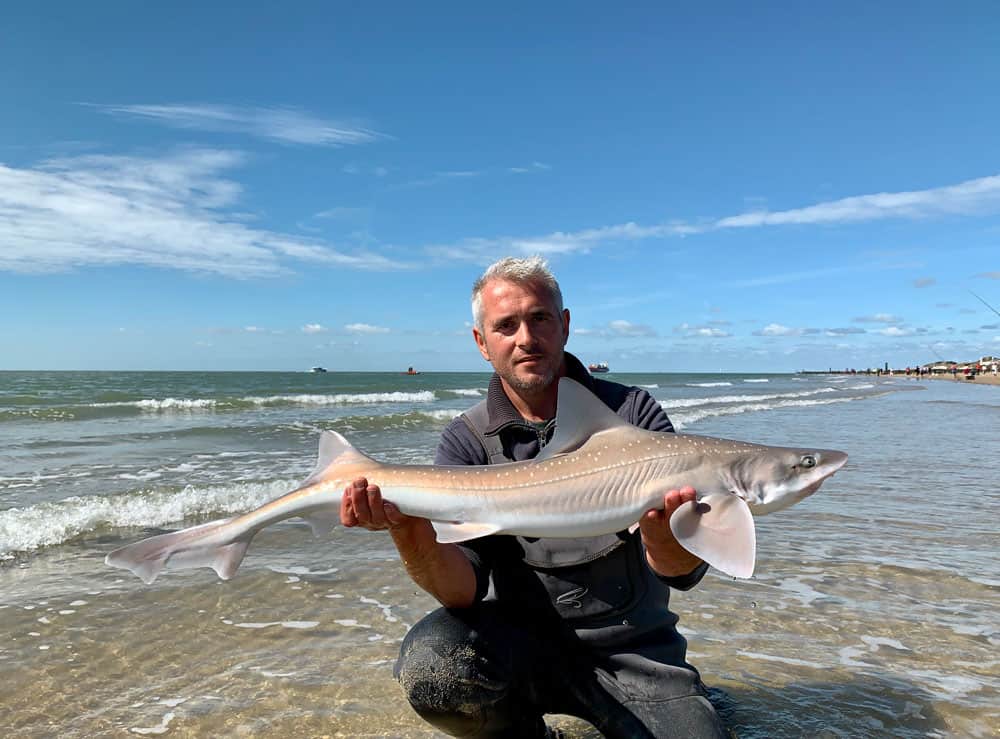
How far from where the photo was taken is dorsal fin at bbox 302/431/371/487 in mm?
3172

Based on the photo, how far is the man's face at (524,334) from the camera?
3.46m

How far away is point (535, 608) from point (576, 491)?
0.85 metres

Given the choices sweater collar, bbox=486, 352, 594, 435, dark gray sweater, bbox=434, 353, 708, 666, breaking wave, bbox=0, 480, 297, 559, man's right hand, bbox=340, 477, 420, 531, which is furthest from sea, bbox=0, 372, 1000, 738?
sweater collar, bbox=486, 352, 594, 435

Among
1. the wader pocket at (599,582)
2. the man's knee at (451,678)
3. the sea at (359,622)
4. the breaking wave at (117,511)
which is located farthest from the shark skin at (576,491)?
the breaking wave at (117,511)

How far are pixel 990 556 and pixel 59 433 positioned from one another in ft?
63.6

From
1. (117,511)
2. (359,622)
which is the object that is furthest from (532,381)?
(117,511)

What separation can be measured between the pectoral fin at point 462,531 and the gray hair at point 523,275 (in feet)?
3.97

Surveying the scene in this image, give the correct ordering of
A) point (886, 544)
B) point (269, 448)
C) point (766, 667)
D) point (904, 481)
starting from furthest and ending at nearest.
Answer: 1. point (269, 448)
2. point (904, 481)
3. point (886, 544)
4. point (766, 667)

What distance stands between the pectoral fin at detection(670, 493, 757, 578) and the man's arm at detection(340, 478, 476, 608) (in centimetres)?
106

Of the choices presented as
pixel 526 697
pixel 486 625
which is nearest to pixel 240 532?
pixel 486 625

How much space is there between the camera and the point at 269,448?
1515 centimetres

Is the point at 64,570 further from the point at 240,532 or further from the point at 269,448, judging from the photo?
the point at 269,448

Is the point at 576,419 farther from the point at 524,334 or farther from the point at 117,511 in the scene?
the point at 117,511

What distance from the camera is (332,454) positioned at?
3.29 metres
